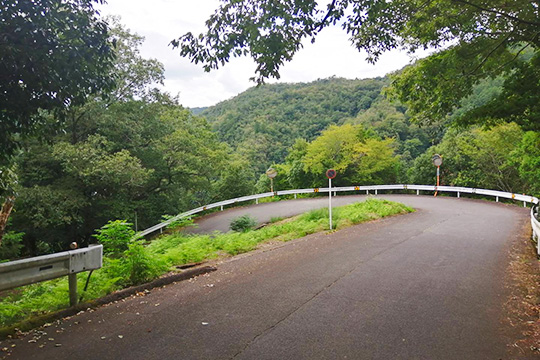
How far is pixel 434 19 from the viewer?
7812 millimetres

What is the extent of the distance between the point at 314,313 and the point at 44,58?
16.4ft

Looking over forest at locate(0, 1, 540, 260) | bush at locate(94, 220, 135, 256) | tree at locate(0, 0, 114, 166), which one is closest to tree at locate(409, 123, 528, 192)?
forest at locate(0, 1, 540, 260)

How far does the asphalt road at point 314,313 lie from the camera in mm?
3711

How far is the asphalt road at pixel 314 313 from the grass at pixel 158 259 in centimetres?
75

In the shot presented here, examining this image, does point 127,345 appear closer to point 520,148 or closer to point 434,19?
point 434,19

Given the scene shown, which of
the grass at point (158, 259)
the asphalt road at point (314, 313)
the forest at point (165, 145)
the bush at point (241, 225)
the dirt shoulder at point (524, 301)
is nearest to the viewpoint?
the asphalt road at point (314, 313)

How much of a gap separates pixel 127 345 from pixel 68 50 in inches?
156

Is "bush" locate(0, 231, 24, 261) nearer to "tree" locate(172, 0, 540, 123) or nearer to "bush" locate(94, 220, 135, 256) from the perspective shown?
"bush" locate(94, 220, 135, 256)

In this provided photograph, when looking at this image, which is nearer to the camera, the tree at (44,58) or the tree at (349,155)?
the tree at (44,58)

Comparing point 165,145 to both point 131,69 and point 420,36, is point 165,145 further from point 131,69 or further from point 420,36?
point 420,36

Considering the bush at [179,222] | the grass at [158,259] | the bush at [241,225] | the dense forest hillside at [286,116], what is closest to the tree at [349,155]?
the grass at [158,259]

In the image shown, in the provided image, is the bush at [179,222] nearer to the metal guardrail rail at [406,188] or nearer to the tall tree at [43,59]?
the metal guardrail rail at [406,188]

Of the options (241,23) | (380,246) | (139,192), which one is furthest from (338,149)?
(241,23)

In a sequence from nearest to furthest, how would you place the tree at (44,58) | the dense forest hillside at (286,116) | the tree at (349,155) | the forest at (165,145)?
the tree at (44,58)
the forest at (165,145)
the tree at (349,155)
the dense forest hillside at (286,116)
